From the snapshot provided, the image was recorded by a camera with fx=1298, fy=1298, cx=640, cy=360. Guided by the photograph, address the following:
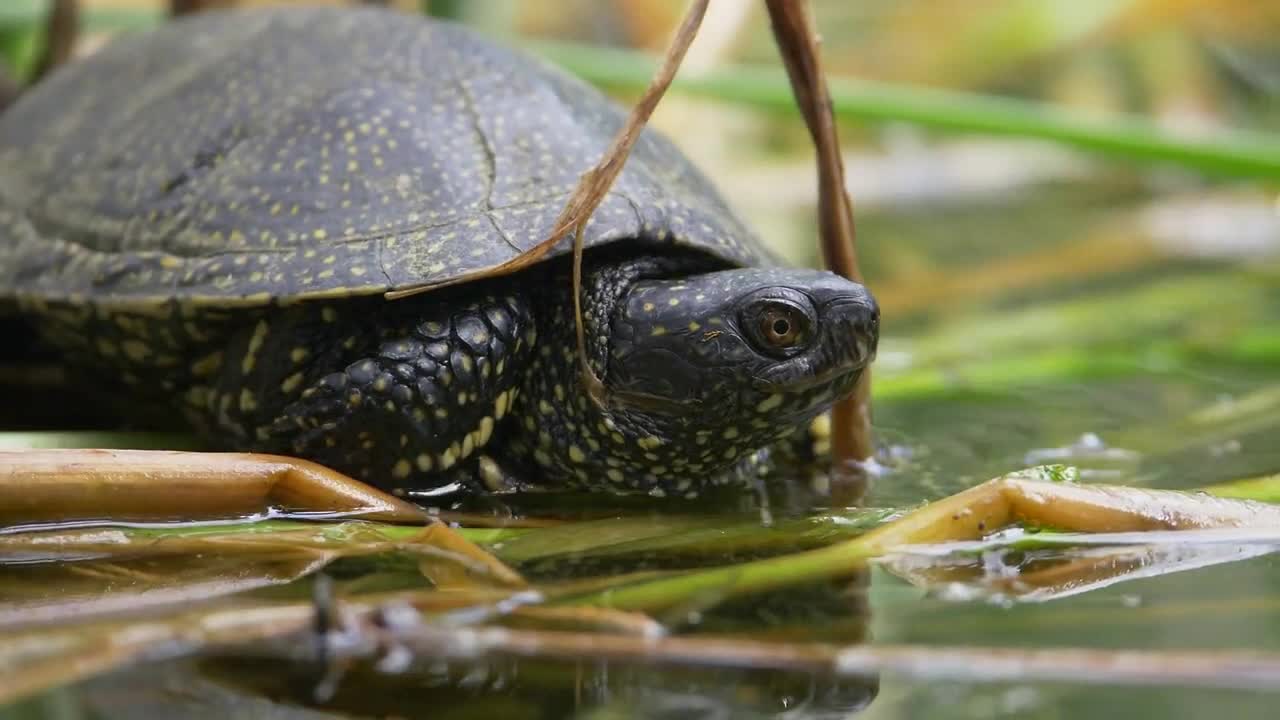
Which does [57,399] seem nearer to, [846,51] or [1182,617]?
[1182,617]

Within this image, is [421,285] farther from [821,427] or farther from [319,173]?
[821,427]

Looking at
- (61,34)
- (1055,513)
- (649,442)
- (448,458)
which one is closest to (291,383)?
(448,458)

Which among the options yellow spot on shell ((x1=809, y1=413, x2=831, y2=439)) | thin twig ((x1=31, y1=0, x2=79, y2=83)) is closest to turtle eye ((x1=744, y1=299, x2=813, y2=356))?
yellow spot on shell ((x1=809, y1=413, x2=831, y2=439))

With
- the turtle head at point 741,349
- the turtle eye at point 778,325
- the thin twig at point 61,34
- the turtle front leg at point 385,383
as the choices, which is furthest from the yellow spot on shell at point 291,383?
the thin twig at point 61,34

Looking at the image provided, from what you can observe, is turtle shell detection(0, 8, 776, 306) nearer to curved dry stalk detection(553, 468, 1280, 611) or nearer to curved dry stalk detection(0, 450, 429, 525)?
curved dry stalk detection(0, 450, 429, 525)

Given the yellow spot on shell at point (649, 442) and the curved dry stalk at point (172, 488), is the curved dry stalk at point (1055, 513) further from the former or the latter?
the curved dry stalk at point (172, 488)

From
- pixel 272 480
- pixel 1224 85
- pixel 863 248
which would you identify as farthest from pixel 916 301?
pixel 1224 85

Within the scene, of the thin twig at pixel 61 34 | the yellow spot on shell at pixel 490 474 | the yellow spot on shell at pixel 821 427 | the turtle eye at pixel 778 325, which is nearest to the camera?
the turtle eye at pixel 778 325
